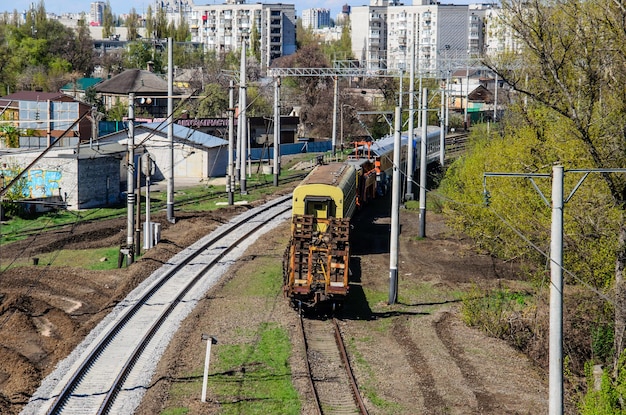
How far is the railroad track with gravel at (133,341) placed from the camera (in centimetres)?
1680

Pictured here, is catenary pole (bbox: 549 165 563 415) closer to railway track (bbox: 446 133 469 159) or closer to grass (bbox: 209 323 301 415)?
grass (bbox: 209 323 301 415)

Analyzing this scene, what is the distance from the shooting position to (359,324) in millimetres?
23391

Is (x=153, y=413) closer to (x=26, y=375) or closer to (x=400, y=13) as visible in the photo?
(x=26, y=375)

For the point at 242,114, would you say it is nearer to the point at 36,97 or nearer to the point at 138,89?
the point at 36,97

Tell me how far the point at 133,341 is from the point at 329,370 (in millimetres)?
4975

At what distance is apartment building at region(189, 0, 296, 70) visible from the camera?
6452 inches

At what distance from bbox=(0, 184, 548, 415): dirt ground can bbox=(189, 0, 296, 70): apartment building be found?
122 meters

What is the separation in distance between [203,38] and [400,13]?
1928 inches

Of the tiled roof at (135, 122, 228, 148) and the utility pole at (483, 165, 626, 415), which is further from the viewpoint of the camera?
the tiled roof at (135, 122, 228, 148)

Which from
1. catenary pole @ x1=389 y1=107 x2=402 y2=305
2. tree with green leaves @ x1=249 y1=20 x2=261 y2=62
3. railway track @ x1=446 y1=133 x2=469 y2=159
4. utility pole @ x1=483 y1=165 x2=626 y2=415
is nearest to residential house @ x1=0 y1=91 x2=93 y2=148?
railway track @ x1=446 y1=133 x2=469 y2=159

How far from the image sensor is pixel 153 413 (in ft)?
52.7

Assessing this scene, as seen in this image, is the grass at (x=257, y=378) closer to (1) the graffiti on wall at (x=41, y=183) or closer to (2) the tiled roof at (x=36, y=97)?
(1) the graffiti on wall at (x=41, y=183)

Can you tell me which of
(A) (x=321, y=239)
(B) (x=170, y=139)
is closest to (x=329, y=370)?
(A) (x=321, y=239)

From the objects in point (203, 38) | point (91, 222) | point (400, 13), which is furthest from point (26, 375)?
point (203, 38)
